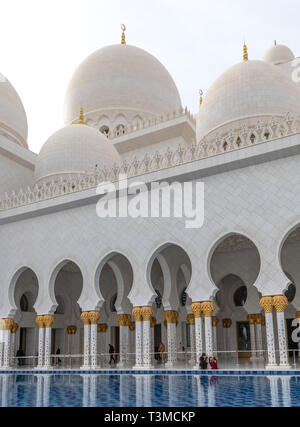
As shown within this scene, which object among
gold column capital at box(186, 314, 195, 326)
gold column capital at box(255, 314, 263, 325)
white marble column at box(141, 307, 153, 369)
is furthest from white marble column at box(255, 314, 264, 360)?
white marble column at box(141, 307, 153, 369)

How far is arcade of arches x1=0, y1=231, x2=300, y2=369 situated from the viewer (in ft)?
31.2

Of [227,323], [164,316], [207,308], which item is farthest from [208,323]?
[227,323]

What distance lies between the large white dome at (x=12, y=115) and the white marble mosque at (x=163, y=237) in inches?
1.8

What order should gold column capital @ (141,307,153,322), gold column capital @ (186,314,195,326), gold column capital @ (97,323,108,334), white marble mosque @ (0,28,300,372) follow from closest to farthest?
white marble mosque @ (0,28,300,372), gold column capital @ (141,307,153,322), gold column capital @ (186,314,195,326), gold column capital @ (97,323,108,334)

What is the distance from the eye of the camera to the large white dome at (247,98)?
1027cm

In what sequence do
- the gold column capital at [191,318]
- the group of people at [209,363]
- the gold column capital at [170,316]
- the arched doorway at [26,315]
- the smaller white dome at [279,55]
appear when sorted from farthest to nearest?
1. the smaller white dome at [279,55]
2. the arched doorway at [26,315]
3. the gold column capital at [191,318]
4. the gold column capital at [170,316]
5. the group of people at [209,363]

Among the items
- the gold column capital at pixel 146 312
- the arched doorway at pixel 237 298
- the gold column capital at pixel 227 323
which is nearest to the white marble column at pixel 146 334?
the gold column capital at pixel 146 312

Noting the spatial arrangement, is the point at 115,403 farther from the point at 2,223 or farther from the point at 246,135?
the point at 2,223

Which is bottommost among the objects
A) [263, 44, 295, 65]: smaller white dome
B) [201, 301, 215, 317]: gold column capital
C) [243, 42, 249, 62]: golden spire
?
[201, 301, 215, 317]: gold column capital

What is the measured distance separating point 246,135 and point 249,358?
565cm

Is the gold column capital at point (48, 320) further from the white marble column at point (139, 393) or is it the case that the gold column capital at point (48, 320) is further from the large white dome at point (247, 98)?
the large white dome at point (247, 98)

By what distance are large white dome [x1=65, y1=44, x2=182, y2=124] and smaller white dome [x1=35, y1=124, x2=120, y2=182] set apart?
292 cm

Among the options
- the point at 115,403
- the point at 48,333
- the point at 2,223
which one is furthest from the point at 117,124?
the point at 115,403

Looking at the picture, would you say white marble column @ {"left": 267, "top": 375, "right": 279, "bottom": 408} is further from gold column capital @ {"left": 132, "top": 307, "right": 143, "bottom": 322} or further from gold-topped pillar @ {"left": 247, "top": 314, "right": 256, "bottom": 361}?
gold-topped pillar @ {"left": 247, "top": 314, "right": 256, "bottom": 361}
